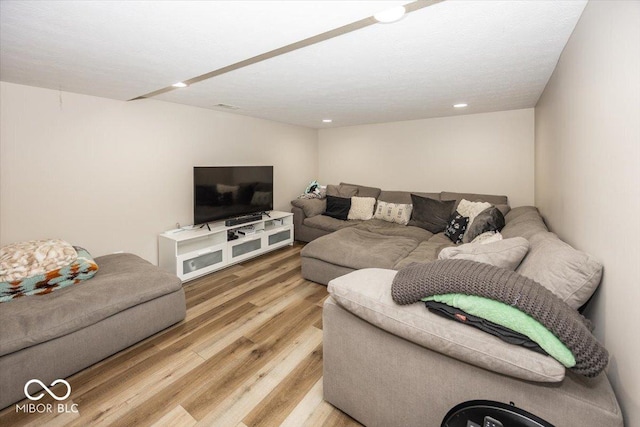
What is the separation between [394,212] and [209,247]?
2.76 m

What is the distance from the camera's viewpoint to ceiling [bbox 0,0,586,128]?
1.30m

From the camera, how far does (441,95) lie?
305 centimetres

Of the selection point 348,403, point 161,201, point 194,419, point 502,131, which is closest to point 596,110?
point 348,403

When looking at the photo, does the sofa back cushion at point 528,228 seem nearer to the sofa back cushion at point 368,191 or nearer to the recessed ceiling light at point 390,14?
the recessed ceiling light at point 390,14

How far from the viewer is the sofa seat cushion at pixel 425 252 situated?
280cm

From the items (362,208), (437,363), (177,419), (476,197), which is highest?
(476,197)

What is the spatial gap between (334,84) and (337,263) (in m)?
1.83

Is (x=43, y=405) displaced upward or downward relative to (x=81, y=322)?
downward

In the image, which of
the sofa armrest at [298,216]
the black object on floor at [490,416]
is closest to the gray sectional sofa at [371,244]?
the sofa armrest at [298,216]

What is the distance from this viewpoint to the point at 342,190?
527 cm

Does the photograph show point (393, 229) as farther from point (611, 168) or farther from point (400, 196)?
point (611, 168)

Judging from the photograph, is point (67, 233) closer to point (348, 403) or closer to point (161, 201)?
point (161, 201)

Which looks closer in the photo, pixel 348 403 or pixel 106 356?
pixel 348 403

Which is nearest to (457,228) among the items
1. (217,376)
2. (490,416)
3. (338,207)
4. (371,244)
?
(371,244)
